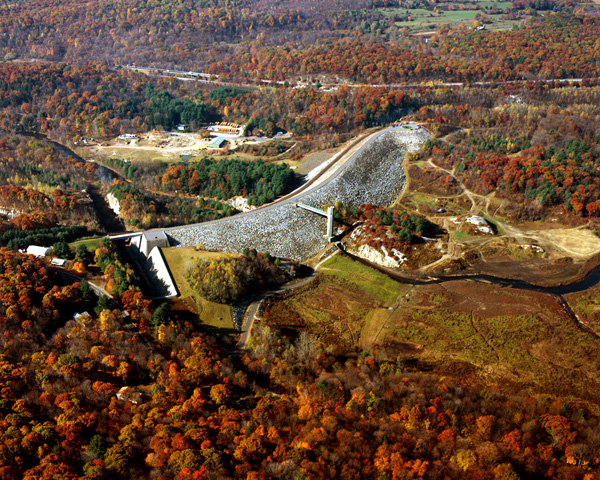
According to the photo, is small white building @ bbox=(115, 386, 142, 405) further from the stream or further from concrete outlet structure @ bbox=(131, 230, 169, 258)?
the stream

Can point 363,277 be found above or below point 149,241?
below

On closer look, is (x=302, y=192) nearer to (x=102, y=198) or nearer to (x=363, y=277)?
(x=363, y=277)

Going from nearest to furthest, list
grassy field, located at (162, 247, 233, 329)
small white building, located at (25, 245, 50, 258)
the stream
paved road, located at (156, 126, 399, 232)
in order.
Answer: grassy field, located at (162, 247, 233, 329)
small white building, located at (25, 245, 50, 258)
paved road, located at (156, 126, 399, 232)
the stream

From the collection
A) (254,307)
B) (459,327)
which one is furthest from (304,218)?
(459,327)

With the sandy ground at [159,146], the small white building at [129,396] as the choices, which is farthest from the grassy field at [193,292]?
the sandy ground at [159,146]

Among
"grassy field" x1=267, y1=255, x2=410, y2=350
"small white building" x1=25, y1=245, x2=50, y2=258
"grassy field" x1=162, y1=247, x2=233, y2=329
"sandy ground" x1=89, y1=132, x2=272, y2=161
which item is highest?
"small white building" x1=25, y1=245, x2=50, y2=258

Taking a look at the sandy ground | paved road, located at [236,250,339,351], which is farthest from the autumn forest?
Answer: the sandy ground

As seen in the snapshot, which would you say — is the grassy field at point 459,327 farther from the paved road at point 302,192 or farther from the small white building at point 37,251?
the small white building at point 37,251

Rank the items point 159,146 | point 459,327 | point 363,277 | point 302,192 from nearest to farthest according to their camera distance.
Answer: point 459,327 < point 363,277 < point 302,192 < point 159,146
